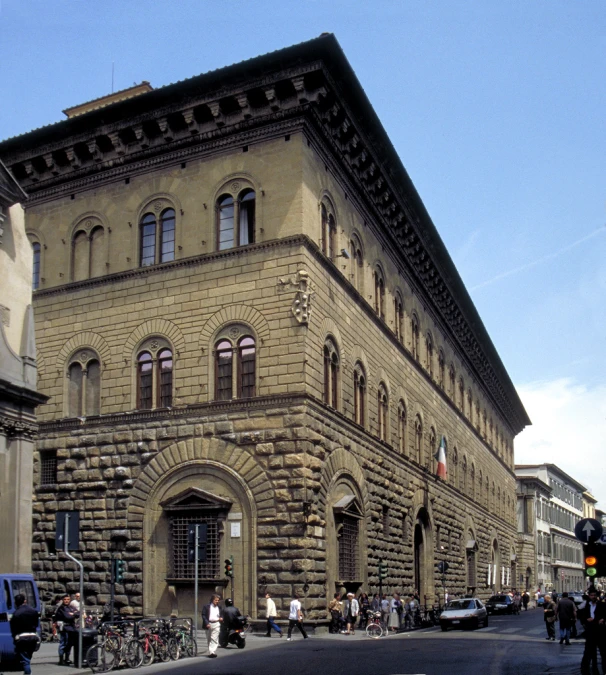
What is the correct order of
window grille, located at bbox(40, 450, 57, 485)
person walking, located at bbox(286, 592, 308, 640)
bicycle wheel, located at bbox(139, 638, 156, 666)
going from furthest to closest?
1. window grille, located at bbox(40, 450, 57, 485)
2. person walking, located at bbox(286, 592, 308, 640)
3. bicycle wheel, located at bbox(139, 638, 156, 666)

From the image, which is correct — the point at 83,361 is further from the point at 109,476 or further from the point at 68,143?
the point at 68,143

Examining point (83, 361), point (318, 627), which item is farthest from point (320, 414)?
point (83, 361)

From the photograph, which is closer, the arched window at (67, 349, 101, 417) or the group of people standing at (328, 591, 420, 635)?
the group of people standing at (328, 591, 420, 635)

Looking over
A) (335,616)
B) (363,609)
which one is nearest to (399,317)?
(363,609)

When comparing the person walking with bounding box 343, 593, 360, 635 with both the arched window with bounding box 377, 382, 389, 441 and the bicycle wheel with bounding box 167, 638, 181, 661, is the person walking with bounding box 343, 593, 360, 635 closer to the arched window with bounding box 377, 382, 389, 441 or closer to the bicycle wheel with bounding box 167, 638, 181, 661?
the arched window with bounding box 377, 382, 389, 441

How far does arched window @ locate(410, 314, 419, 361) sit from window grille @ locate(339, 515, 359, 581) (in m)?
13.1

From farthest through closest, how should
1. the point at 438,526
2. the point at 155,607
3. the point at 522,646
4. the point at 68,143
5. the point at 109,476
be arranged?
the point at 438,526 < the point at 68,143 < the point at 109,476 < the point at 155,607 < the point at 522,646

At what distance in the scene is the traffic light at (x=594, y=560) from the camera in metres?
17.1

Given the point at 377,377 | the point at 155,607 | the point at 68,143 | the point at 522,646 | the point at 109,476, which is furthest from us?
the point at 377,377

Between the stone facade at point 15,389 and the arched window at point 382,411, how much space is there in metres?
15.3

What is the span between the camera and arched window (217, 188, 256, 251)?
3136cm

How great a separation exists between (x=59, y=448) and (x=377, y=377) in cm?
1222

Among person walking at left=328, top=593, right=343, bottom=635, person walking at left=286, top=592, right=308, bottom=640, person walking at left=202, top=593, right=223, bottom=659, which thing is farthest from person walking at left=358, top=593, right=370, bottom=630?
person walking at left=202, top=593, right=223, bottom=659

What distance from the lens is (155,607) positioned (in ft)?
97.5
